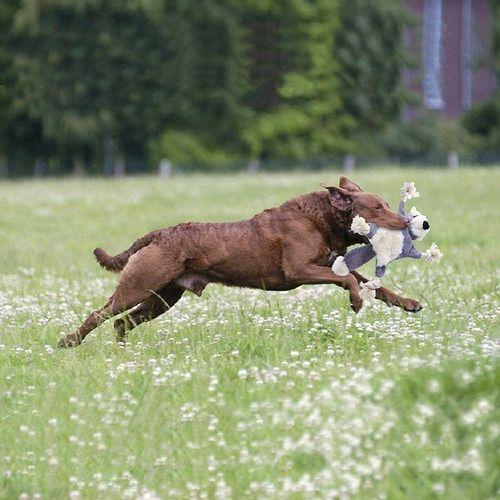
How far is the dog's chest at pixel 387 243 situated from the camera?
697 centimetres

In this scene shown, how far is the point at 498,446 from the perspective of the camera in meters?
4.82

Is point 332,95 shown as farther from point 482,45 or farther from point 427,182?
point 427,182

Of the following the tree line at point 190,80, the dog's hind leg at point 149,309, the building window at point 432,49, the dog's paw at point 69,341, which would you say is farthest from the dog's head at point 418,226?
the building window at point 432,49

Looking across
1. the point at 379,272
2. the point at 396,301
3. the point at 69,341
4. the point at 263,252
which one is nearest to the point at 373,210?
the point at 379,272

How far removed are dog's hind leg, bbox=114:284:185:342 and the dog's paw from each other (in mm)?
297

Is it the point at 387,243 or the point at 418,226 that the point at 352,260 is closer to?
the point at 387,243

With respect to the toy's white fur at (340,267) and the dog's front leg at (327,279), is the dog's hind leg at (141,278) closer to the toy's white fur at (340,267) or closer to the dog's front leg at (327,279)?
the dog's front leg at (327,279)

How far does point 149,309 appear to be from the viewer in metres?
7.71

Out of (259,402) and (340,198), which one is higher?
(340,198)

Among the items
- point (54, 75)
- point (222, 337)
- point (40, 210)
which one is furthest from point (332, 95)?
point (222, 337)

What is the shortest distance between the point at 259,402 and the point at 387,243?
1.94m

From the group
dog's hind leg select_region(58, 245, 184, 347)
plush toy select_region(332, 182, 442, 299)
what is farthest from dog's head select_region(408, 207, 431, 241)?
dog's hind leg select_region(58, 245, 184, 347)

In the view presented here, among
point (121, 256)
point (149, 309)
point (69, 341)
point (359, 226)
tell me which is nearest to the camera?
point (359, 226)

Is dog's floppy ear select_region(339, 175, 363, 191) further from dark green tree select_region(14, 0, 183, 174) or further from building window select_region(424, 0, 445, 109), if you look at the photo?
building window select_region(424, 0, 445, 109)
